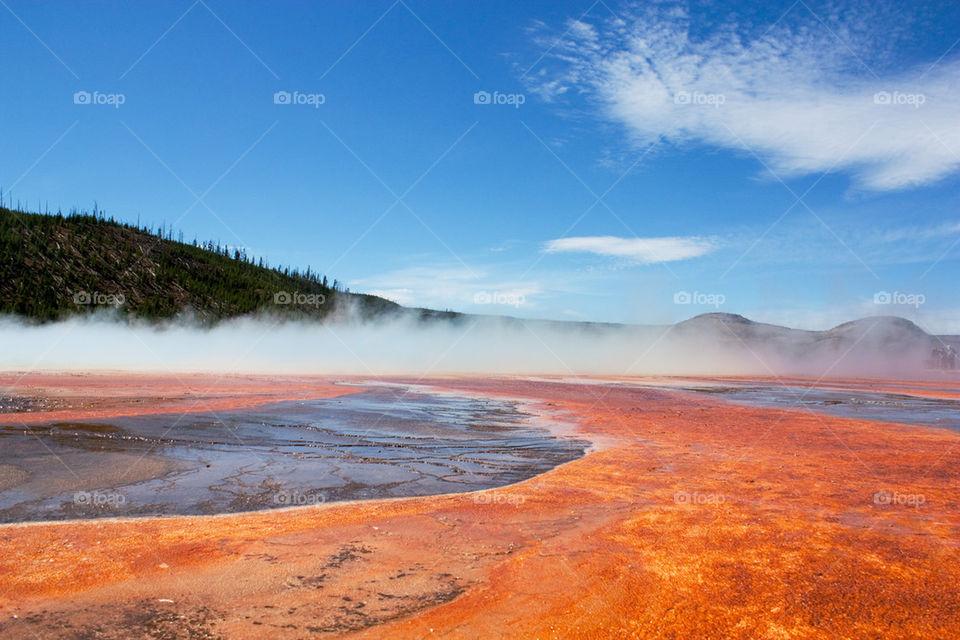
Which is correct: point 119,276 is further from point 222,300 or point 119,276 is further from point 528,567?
point 528,567

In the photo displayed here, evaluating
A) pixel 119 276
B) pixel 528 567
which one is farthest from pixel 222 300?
pixel 528 567

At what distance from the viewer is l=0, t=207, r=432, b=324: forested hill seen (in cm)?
6259

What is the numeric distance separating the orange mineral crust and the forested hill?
64.4 meters

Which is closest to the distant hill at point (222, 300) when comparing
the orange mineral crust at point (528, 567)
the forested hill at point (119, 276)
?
the forested hill at point (119, 276)

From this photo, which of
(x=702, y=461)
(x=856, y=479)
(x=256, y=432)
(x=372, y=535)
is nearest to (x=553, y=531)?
(x=372, y=535)

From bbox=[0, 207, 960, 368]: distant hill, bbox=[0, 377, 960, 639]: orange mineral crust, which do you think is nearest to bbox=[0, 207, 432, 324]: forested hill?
bbox=[0, 207, 960, 368]: distant hill

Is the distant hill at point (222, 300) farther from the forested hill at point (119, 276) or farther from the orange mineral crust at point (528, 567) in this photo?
the orange mineral crust at point (528, 567)

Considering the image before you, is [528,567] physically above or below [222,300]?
below

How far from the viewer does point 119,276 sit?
242 feet

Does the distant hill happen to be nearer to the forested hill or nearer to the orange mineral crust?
the forested hill

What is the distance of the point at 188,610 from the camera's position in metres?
4.24

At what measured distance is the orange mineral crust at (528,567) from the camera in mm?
4199

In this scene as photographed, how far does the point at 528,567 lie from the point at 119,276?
83361 mm

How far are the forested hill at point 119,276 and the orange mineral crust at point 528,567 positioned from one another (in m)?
64.4
